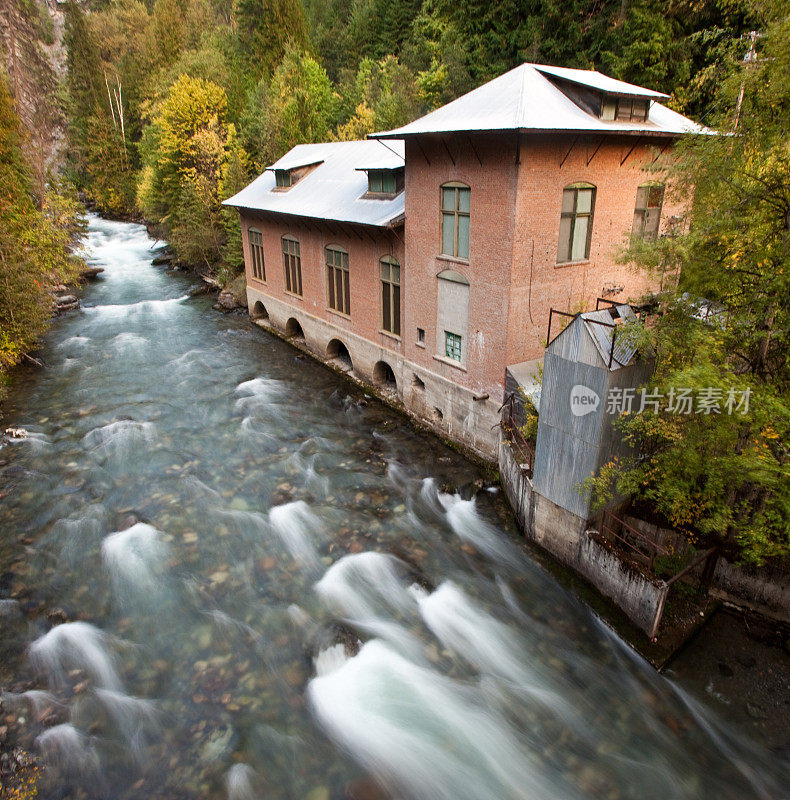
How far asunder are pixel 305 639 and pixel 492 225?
30.4 ft

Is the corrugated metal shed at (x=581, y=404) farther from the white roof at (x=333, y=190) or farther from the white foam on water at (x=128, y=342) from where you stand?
the white foam on water at (x=128, y=342)

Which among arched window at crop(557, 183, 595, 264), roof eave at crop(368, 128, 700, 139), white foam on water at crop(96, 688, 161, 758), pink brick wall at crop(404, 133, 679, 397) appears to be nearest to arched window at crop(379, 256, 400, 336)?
pink brick wall at crop(404, 133, 679, 397)

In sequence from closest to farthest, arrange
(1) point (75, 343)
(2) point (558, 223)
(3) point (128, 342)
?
(2) point (558, 223), (1) point (75, 343), (3) point (128, 342)

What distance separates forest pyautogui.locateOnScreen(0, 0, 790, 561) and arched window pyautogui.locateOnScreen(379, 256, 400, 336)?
8499 millimetres

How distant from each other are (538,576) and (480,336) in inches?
226

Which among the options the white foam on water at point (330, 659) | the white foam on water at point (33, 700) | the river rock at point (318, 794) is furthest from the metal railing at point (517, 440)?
the white foam on water at point (33, 700)

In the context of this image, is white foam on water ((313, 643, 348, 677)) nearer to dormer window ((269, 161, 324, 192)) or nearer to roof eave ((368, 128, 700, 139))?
roof eave ((368, 128, 700, 139))

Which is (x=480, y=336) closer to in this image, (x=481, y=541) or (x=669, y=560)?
(x=481, y=541)

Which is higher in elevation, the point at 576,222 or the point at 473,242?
the point at 576,222

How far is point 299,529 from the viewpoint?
12.0m

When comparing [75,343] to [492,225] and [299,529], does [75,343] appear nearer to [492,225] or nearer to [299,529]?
[299,529]

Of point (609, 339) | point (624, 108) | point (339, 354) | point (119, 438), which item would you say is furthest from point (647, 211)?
point (119, 438)

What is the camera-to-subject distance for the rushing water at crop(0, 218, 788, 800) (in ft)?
24.3

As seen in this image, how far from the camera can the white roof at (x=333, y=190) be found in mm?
16453
